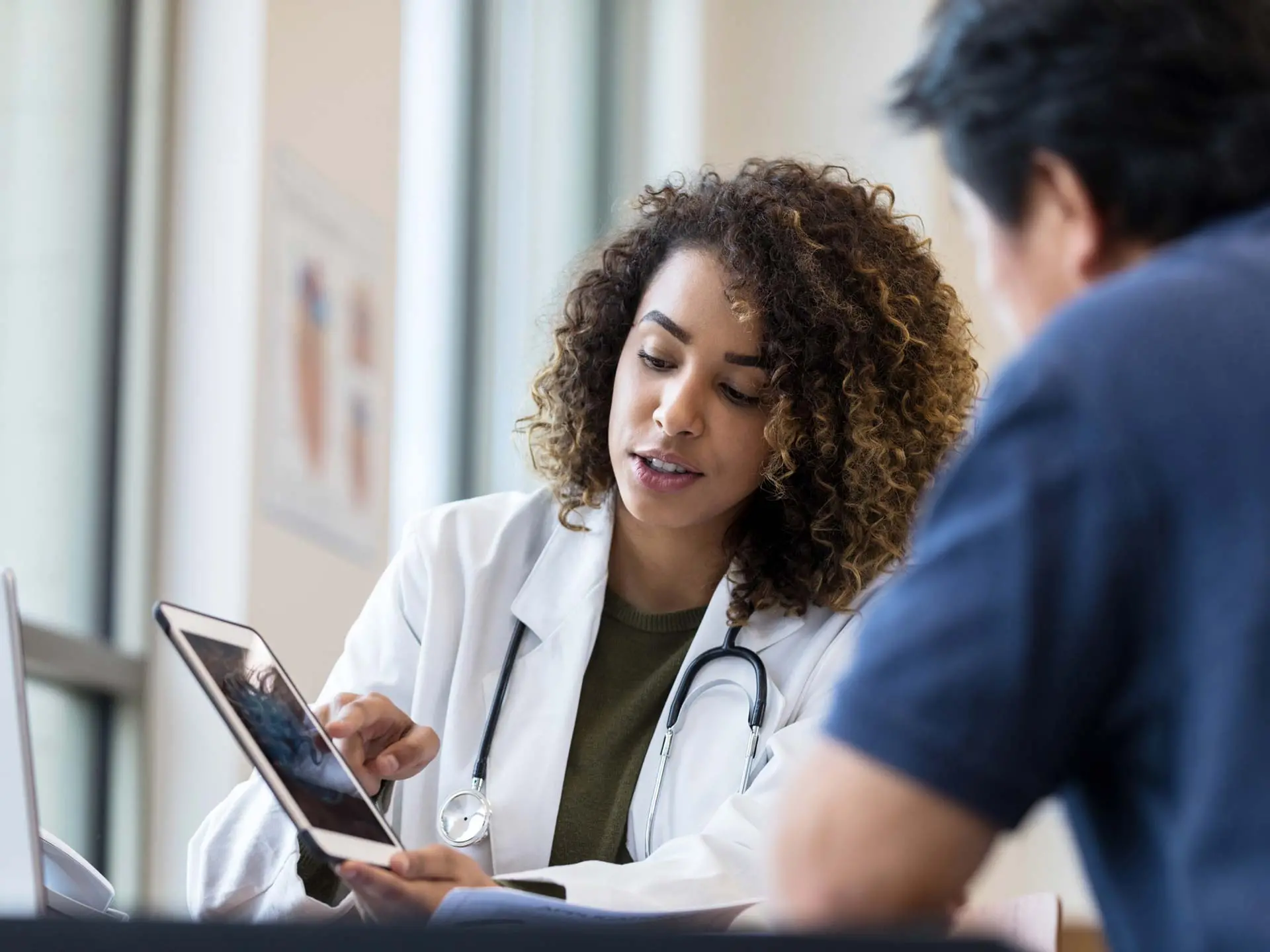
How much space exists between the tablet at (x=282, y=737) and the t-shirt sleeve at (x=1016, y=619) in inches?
21.9

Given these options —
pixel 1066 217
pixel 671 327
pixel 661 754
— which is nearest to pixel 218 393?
pixel 671 327

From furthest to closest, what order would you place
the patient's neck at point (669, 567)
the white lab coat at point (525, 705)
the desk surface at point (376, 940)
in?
the patient's neck at point (669, 567)
the white lab coat at point (525, 705)
the desk surface at point (376, 940)

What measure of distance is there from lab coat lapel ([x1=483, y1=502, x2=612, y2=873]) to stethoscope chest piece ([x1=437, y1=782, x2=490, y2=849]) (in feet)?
0.05

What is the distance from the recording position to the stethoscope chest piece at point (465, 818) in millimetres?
1653

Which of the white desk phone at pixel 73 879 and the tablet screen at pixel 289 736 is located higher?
the tablet screen at pixel 289 736

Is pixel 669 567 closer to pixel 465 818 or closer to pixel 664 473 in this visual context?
pixel 664 473

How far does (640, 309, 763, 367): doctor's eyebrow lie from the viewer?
70.8 inches

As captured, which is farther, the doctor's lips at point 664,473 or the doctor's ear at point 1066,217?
the doctor's lips at point 664,473

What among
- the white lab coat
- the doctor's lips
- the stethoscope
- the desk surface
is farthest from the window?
the desk surface

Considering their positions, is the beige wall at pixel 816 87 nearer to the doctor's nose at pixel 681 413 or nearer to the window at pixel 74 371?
the window at pixel 74 371

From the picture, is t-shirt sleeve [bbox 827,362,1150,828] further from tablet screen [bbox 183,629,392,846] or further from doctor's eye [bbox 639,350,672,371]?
doctor's eye [bbox 639,350,672,371]

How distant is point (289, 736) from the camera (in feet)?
4.03

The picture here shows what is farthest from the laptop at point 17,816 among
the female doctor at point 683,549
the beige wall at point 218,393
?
the beige wall at point 218,393

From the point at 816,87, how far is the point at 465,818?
3172 mm
